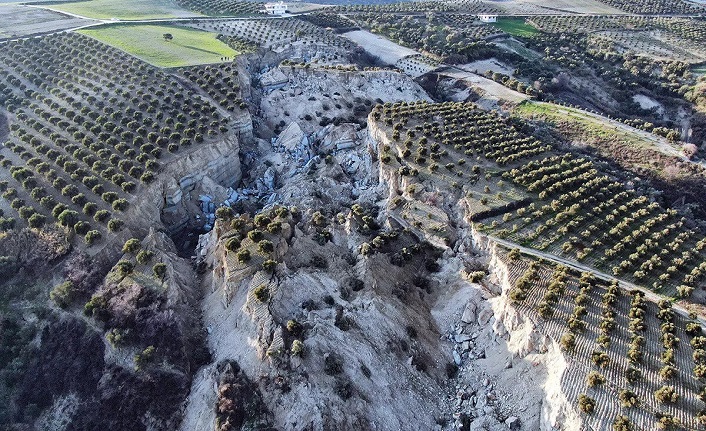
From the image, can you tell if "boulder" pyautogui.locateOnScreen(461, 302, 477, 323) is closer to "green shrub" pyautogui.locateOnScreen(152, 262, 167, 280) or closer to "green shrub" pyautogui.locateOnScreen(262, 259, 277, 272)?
"green shrub" pyautogui.locateOnScreen(262, 259, 277, 272)

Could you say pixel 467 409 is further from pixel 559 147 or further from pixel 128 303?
pixel 559 147

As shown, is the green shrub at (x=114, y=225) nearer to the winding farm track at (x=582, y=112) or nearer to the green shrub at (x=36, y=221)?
the green shrub at (x=36, y=221)

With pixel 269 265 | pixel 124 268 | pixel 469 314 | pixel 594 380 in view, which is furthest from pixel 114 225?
pixel 594 380

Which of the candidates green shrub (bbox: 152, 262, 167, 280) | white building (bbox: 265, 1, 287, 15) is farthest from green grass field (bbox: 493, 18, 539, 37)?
green shrub (bbox: 152, 262, 167, 280)

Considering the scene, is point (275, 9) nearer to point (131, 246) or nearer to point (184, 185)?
point (184, 185)

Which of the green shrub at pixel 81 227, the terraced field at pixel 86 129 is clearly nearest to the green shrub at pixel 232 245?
the terraced field at pixel 86 129

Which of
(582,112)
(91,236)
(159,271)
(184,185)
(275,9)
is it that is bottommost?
(184,185)

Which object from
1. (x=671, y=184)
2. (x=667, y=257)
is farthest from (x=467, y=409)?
(x=671, y=184)
